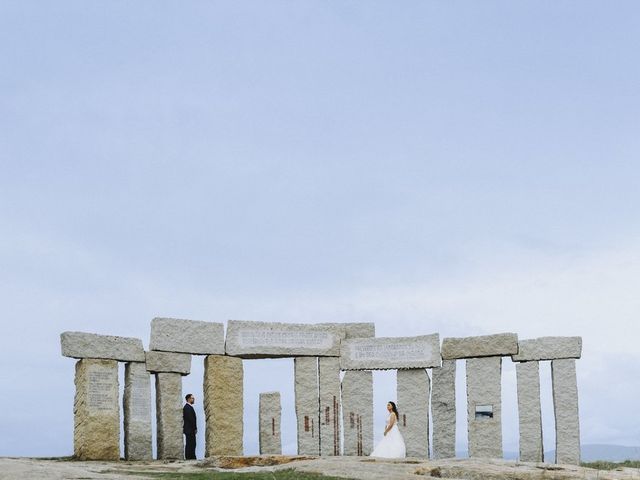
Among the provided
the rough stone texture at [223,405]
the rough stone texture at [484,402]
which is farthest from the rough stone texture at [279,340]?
the rough stone texture at [484,402]

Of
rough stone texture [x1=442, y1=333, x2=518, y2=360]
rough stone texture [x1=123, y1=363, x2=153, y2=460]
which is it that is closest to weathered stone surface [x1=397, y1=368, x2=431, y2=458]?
rough stone texture [x1=442, y1=333, x2=518, y2=360]

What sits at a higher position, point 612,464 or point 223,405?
point 223,405

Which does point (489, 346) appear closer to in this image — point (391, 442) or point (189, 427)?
point (391, 442)

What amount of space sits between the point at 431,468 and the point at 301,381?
7651 mm

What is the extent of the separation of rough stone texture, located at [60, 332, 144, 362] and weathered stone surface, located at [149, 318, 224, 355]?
1.50 ft

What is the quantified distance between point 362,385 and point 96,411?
6584mm

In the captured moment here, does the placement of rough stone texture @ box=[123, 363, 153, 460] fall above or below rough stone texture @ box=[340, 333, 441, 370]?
below

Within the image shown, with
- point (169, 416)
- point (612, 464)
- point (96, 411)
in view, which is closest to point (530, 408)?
point (612, 464)

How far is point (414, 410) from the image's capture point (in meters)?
25.3

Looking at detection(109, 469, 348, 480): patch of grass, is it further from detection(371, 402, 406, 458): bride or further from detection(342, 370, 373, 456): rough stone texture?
detection(342, 370, 373, 456): rough stone texture

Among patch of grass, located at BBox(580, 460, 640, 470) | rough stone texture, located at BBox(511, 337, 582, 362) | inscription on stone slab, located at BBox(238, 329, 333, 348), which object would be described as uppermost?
inscription on stone slab, located at BBox(238, 329, 333, 348)

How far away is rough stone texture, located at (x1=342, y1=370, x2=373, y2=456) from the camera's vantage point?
2528cm

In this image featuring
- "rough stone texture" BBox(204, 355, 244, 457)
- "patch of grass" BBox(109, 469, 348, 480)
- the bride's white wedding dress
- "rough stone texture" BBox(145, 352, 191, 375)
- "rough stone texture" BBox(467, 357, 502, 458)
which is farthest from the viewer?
"rough stone texture" BBox(467, 357, 502, 458)

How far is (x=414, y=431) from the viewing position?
995 inches
